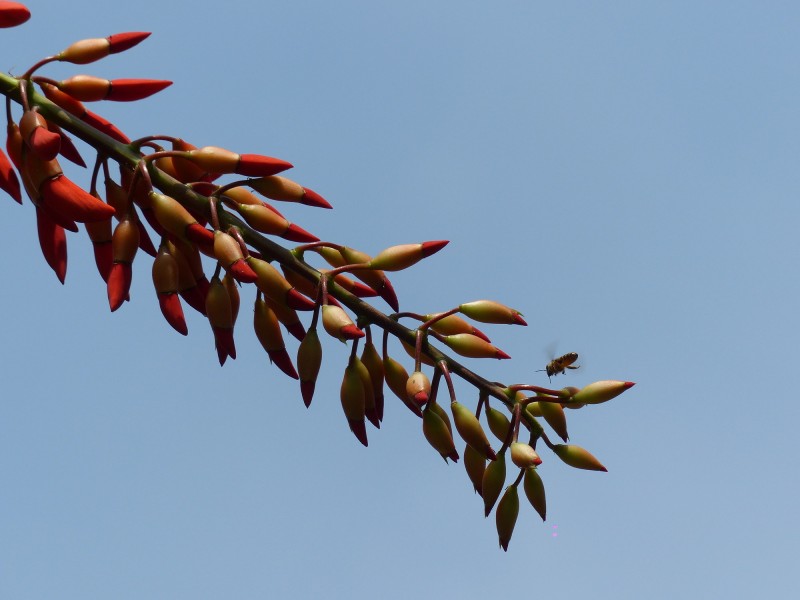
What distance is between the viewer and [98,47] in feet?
10.4

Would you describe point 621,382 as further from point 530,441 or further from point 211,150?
point 211,150

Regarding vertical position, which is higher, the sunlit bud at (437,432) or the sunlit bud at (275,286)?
the sunlit bud at (275,286)

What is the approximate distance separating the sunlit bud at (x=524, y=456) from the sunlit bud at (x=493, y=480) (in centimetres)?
5

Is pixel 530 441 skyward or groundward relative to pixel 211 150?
groundward

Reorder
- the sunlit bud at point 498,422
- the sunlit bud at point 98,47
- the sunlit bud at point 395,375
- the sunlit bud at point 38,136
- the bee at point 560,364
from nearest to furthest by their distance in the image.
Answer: the sunlit bud at point 38,136 → the sunlit bud at point 498,422 → the sunlit bud at point 395,375 → the sunlit bud at point 98,47 → the bee at point 560,364

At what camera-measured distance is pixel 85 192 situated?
113 inches

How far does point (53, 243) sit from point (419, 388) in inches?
42.8

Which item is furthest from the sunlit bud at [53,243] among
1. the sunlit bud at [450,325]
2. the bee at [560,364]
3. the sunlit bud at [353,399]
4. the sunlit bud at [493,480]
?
the bee at [560,364]

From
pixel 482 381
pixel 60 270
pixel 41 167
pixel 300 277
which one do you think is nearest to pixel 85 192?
pixel 41 167

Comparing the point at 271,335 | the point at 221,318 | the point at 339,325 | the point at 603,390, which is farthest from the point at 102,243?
the point at 603,390

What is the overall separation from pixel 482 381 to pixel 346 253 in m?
0.50

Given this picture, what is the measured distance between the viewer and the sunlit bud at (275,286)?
9.40 feet

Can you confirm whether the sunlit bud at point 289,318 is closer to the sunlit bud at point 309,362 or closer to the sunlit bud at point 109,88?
the sunlit bud at point 309,362

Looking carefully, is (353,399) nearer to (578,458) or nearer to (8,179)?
(578,458)
